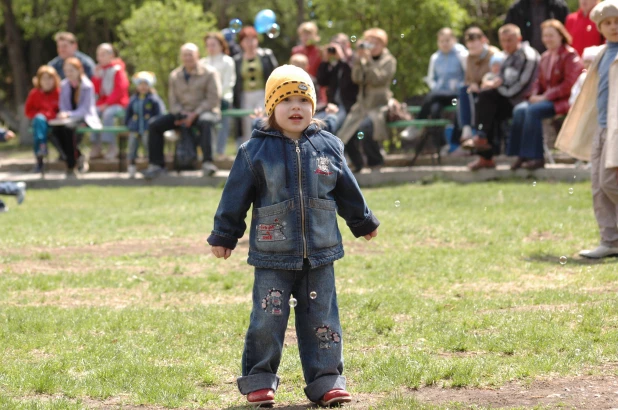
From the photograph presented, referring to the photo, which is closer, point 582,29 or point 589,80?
point 589,80

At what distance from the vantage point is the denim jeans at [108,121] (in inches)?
742

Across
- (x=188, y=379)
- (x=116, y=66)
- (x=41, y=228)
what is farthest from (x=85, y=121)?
(x=188, y=379)

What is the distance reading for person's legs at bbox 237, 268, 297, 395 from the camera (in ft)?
18.2

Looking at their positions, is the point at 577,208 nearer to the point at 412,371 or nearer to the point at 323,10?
the point at 412,371

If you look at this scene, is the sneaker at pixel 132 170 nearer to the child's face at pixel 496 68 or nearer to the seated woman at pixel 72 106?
the seated woman at pixel 72 106

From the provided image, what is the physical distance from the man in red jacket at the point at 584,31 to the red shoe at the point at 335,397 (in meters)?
10.1

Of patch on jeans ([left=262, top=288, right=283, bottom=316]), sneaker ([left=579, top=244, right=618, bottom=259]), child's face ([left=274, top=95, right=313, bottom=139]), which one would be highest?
child's face ([left=274, top=95, right=313, bottom=139])

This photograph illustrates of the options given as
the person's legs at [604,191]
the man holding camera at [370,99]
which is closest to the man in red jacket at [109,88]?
the man holding camera at [370,99]

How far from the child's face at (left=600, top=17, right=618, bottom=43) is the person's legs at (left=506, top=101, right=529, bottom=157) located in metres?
5.31

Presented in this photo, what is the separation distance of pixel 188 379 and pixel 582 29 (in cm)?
1022

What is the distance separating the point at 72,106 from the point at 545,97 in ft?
25.5

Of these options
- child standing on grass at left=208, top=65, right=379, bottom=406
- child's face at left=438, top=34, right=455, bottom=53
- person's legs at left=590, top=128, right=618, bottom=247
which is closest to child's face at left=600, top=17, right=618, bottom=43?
person's legs at left=590, top=128, right=618, bottom=247

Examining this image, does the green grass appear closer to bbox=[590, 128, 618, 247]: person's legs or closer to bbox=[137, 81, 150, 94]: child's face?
bbox=[590, 128, 618, 247]: person's legs

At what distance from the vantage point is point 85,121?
59.0 ft
